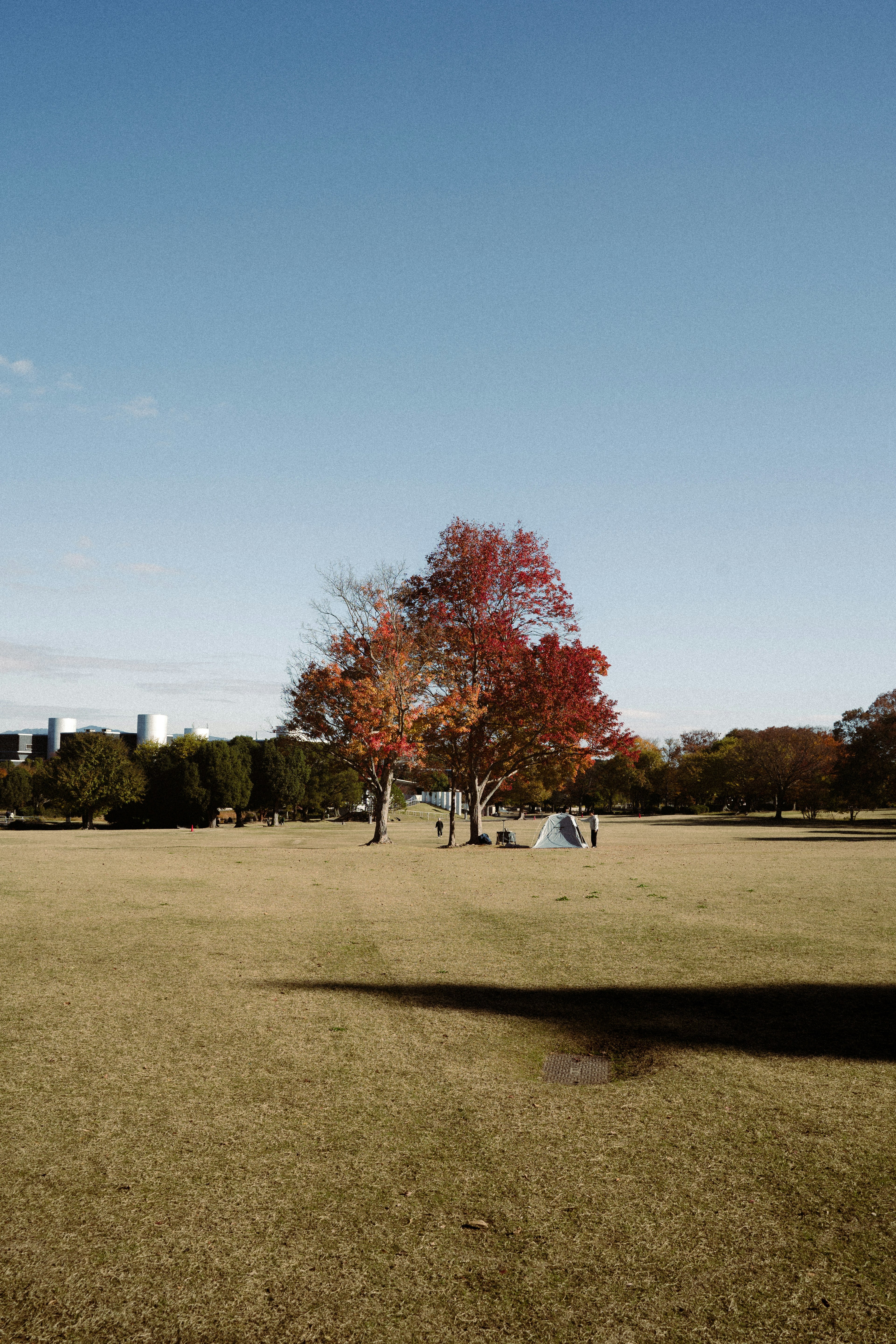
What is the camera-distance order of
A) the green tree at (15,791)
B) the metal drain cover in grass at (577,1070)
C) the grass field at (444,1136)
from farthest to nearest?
the green tree at (15,791)
the metal drain cover in grass at (577,1070)
the grass field at (444,1136)

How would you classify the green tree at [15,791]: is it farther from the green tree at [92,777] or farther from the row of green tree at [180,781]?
the green tree at [92,777]

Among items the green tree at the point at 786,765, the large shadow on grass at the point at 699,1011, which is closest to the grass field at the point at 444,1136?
the large shadow on grass at the point at 699,1011

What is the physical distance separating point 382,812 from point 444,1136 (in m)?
35.6

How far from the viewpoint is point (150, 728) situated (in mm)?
167000

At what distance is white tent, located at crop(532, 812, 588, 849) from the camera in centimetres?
4025

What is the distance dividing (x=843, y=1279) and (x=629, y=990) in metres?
6.88

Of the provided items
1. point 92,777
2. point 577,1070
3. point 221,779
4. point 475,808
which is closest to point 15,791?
point 92,777

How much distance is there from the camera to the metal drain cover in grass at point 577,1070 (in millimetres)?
7863

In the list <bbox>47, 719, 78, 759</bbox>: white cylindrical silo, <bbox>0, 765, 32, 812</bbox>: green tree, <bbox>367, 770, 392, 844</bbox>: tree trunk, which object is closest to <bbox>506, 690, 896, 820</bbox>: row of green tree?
<bbox>367, 770, 392, 844</bbox>: tree trunk

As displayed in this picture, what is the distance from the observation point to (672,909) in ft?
60.9

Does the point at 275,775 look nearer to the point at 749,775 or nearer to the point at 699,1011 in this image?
the point at 749,775

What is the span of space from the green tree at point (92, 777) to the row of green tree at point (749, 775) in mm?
30580

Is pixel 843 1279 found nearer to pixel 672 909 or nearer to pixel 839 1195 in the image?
pixel 839 1195

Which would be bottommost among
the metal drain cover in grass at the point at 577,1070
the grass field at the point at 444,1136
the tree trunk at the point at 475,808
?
the metal drain cover in grass at the point at 577,1070
